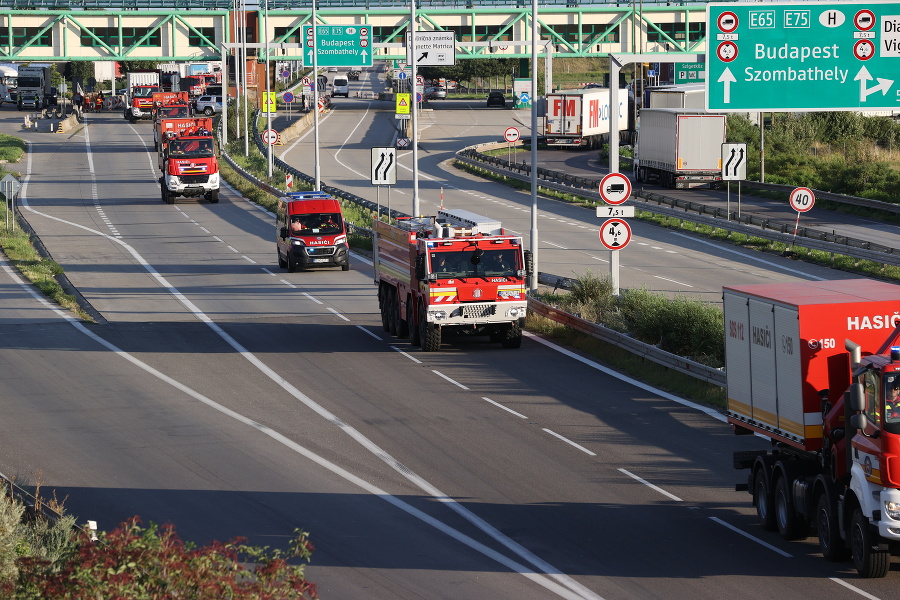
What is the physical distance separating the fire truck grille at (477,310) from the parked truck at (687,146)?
128ft

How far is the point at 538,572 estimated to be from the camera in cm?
1332

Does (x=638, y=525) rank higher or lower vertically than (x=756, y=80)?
lower

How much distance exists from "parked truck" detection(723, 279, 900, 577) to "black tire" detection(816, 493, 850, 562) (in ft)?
0.04

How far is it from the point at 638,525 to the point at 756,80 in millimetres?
14866

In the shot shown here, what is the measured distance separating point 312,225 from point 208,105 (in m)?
68.6

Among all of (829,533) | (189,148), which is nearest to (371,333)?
(829,533)

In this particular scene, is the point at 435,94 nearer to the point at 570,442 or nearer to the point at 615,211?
the point at 615,211

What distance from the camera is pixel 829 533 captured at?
43.5ft

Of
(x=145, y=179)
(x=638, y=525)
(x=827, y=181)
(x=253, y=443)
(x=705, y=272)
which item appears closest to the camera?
(x=638, y=525)

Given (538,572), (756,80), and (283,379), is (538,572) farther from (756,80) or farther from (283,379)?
(756,80)

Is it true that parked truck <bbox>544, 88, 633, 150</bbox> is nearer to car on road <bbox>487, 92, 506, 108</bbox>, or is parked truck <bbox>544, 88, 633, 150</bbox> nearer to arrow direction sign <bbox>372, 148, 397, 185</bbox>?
car on road <bbox>487, 92, 506, 108</bbox>

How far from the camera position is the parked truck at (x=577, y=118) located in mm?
85125

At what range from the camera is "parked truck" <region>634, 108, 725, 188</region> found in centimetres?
6319

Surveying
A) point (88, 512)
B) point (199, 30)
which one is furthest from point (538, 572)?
point (199, 30)
